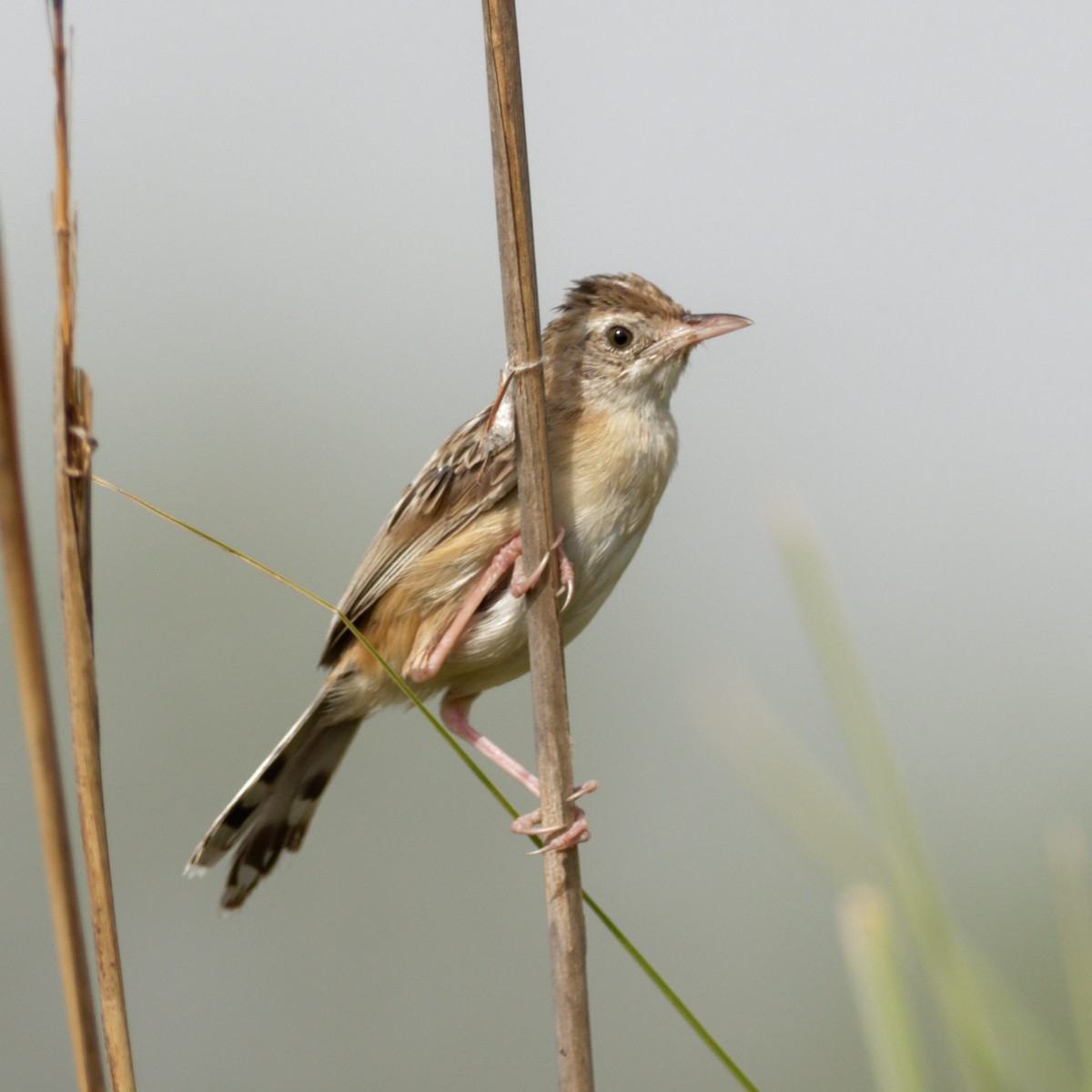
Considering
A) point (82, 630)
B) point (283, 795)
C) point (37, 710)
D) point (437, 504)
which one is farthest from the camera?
point (283, 795)

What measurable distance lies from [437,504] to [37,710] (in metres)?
2.65

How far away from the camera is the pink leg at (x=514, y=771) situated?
2896 millimetres

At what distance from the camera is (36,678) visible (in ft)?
4.87

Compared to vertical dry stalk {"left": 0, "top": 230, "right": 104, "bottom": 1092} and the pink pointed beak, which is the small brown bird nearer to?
the pink pointed beak

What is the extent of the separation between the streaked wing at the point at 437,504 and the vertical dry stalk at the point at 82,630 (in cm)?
201

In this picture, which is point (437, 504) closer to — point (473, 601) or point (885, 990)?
point (473, 601)

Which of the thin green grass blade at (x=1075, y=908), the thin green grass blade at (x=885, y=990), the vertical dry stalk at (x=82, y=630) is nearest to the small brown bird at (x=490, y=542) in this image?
the vertical dry stalk at (x=82, y=630)

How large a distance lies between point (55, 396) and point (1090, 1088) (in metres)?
1.52

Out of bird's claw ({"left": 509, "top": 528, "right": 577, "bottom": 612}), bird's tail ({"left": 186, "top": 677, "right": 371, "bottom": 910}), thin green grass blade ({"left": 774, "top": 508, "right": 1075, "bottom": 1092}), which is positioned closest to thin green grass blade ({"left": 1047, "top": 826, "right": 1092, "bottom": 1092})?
thin green grass blade ({"left": 774, "top": 508, "right": 1075, "bottom": 1092})

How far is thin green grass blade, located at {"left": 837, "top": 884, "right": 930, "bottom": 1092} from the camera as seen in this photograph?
1.23 metres

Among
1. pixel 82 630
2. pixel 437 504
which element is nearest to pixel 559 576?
pixel 437 504

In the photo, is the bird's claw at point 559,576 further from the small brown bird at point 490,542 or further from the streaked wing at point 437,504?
the streaked wing at point 437,504

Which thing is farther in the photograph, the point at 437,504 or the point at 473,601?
the point at 437,504

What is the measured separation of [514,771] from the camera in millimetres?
4191
